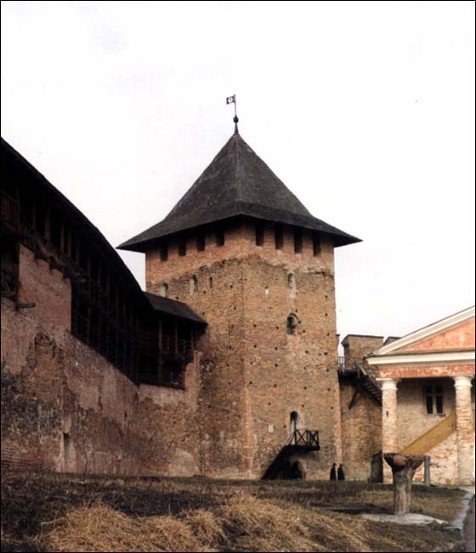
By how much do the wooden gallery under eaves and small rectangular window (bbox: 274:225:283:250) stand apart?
8 centimetres

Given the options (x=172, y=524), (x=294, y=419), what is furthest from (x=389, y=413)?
(x=172, y=524)

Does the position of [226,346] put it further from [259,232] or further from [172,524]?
[172,524]

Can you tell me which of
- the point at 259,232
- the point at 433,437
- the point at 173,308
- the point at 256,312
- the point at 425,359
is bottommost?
the point at 433,437

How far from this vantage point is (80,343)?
23203mm

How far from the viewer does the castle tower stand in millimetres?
33062

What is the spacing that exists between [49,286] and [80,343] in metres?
2.84

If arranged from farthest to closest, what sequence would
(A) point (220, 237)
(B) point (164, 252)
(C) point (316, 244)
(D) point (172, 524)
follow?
(B) point (164, 252) → (C) point (316, 244) → (A) point (220, 237) → (D) point (172, 524)

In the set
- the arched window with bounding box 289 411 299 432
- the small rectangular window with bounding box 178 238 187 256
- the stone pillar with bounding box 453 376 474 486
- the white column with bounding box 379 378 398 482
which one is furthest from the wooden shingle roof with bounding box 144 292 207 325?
the stone pillar with bounding box 453 376 474 486

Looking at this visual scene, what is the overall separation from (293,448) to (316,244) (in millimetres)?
7391

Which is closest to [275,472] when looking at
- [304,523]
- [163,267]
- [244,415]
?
[244,415]

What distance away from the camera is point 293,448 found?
110 ft

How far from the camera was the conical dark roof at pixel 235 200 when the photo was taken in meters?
34.6

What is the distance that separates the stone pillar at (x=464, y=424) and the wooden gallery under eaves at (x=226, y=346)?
436cm

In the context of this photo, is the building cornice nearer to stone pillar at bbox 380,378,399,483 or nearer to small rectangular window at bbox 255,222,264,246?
stone pillar at bbox 380,378,399,483
